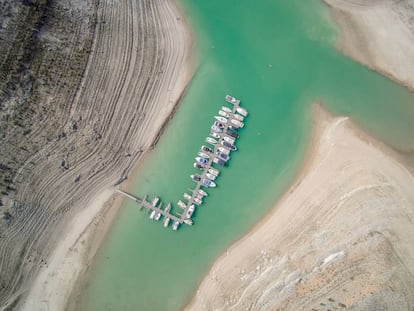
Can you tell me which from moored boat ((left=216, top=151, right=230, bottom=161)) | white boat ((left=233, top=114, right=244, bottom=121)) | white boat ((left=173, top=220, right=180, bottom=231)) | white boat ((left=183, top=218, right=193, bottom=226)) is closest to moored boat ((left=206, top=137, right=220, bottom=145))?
moored boat ((left=216, top=151, right=230, bottom=161))

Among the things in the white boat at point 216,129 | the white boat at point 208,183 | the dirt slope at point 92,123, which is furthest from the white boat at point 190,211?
the white boat at point 216,129

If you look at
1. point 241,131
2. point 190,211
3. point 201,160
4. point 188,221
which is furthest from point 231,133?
point 188,221

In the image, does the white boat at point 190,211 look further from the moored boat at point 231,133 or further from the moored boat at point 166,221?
the moored boat at point 231,133

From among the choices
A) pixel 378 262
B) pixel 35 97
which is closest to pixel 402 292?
pixel 378 262

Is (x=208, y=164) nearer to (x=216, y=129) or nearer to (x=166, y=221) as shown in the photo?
(x=216, y=129)

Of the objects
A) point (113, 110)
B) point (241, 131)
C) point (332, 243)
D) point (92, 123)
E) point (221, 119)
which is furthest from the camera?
point (241, 131)

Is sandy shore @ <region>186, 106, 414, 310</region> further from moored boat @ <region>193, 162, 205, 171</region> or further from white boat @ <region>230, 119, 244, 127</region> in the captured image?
moored boat @ <region>193, 162, 205, 171</region>

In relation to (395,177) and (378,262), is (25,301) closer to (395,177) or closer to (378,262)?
(378,262)
